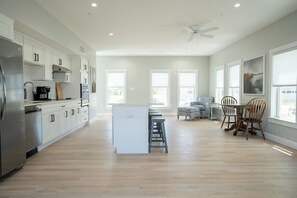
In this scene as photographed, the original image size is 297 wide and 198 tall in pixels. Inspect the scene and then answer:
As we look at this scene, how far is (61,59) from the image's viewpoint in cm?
553

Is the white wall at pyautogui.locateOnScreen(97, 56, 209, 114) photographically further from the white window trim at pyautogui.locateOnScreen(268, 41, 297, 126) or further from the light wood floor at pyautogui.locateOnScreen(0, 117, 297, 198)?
the light wood floor at pyautogui.locateOnScreen(0, 117, 297, 198)

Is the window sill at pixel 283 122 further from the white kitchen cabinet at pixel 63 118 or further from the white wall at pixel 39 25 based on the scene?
the white wall at pixel 39 25

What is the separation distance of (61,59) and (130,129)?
3.16m

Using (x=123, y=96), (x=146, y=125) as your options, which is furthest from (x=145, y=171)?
(x=123, y=96)

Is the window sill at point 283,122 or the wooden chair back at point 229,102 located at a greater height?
the wooden chair back at point 229,102

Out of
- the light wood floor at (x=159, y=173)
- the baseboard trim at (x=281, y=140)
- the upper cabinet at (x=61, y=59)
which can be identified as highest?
the upper cabinet at (x=61, y=59)

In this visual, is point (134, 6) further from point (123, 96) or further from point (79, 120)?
point (123, 96)

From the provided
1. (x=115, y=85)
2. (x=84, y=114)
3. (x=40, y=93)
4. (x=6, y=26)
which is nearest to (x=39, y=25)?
(x=6, y=26)

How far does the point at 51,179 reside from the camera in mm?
2639

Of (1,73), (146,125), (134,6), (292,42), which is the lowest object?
(146,125)

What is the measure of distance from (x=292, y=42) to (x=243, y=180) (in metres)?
3.17

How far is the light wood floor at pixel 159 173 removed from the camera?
2322 millimetres

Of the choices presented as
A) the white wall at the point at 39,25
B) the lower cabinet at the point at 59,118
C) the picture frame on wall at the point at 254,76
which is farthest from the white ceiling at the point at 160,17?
the lower cabinet at the point at 59,118

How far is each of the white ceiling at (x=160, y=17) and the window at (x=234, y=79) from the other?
95 cm
